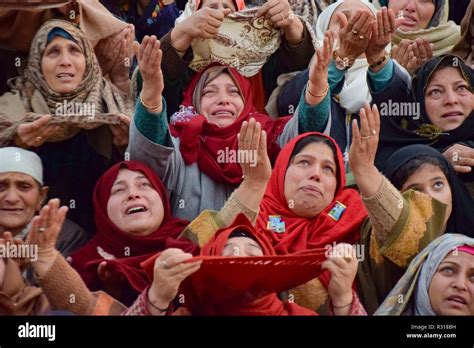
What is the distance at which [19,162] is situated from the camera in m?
9.39

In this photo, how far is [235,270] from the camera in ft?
29.2

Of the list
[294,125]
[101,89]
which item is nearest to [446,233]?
[294,125]

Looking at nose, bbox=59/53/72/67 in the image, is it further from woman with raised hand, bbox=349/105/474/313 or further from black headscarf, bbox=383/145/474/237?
black headscarf, bbox=383/145/474/237

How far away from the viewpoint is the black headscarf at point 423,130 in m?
9.69

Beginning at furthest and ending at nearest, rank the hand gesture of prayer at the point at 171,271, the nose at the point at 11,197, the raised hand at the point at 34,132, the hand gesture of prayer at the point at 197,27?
1. the hand gesture of prayer at the point at 197,27
2. the raised hand at the point at 34,132
3. the nose at the point at 11,197
4. the hand gesture of prayer at the point at 171,271

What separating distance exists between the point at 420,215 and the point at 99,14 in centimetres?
175

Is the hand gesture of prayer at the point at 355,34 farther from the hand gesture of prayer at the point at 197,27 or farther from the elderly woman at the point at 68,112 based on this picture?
the elderly woman at the point at 68,112

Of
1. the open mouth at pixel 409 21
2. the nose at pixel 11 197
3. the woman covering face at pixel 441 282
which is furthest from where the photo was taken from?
the open mouth at pixel 409 21

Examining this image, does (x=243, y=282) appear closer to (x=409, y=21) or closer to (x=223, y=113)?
(x=223, y=113)

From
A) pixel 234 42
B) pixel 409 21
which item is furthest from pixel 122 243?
pixel 409 21

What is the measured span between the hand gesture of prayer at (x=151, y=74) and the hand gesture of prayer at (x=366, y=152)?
0.82m

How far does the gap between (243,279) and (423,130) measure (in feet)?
4.05

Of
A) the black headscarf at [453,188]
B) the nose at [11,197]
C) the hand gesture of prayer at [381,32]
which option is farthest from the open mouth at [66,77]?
the black headscarf at [453,188]
